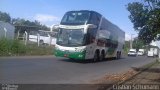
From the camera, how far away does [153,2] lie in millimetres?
19141

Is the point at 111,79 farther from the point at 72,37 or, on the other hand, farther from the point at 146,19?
the point at 72,37

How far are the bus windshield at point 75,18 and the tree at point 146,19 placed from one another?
6348mm

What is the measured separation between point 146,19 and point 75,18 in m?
9.11

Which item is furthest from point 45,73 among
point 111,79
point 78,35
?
point 78,35

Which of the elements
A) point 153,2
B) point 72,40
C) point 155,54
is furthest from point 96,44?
point 155,54

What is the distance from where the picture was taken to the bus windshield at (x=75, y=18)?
92.9 ft

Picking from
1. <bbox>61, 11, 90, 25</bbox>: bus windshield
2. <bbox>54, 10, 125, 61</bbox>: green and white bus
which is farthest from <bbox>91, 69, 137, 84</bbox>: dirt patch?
<bbox>61, 11, 90, 25</bbox>: bus windshield

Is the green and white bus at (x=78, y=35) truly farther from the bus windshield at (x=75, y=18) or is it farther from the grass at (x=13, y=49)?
the grass at (x=13, y=49)

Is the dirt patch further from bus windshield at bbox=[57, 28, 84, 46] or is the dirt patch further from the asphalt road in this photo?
bus windshield at bbox=[57, 28, 84, 46]

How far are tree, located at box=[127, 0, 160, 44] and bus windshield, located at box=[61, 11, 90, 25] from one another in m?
6.35

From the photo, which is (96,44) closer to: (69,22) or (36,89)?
(69,22)

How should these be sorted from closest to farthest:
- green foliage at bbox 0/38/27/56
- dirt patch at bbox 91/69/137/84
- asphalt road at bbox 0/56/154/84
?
asphalt road at bbox 0/56/154/84, dirt patch at bbox 91/69/137/84, green foliage at bbox 0/38/27/56

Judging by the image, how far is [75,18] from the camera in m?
28.7

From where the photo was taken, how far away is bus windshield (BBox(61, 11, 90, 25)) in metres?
28.3
